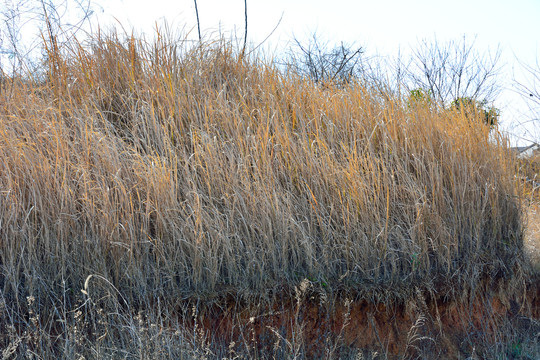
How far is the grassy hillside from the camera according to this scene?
2875mm

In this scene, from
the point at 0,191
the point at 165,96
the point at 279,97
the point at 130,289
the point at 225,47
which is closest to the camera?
the point at 130,289

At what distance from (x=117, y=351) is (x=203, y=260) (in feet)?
2.52

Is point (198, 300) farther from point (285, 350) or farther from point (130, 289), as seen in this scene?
point (285, 350)

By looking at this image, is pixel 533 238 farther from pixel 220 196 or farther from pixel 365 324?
pixel 220 196

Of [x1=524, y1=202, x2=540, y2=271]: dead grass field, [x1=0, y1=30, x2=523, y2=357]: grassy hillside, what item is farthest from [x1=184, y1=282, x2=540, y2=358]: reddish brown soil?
[x1=524, y1=202, x2=540, y2=271]: dead grass field

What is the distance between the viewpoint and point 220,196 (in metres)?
3.29

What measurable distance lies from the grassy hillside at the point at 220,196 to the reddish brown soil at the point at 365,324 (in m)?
0.12

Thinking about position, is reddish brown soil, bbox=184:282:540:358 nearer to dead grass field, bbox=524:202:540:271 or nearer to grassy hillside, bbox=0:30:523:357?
grassy hillside, bbox=0:30:523:357

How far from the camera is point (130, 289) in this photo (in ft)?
9.24

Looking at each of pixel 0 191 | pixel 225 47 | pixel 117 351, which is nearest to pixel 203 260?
pixel 117 351

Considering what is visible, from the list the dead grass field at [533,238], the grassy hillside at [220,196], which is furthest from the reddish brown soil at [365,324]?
the dead grass field at [533,238]

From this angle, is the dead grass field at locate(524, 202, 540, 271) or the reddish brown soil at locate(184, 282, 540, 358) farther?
the dead grass field at locate(524, 202, 540, 271)

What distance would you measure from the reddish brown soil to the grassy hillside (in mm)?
120

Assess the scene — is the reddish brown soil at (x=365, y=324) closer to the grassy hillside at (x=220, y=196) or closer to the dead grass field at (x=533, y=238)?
the grassy hillside at (x=220, y=196)
